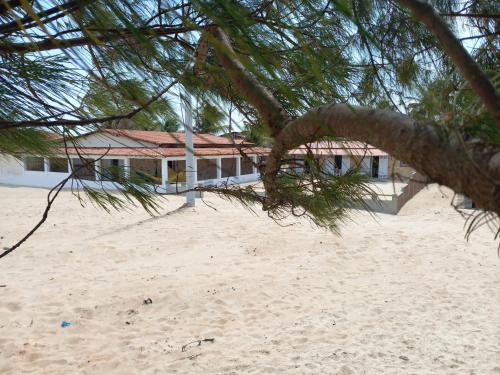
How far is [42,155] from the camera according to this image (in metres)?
2.30

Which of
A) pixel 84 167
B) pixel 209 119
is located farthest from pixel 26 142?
pixel 209 119

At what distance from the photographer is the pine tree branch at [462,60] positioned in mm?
653

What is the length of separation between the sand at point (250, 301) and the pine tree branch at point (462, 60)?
66.8 inches

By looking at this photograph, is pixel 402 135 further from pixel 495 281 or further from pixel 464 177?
pixel 495 281

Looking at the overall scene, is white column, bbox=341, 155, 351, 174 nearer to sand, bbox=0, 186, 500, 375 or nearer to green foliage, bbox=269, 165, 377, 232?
green foliage, bbox=269, 165, 377, 232

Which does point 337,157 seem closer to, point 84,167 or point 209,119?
point 209,119

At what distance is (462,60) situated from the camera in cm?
69

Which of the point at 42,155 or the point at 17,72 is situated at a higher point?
the point at 17,72

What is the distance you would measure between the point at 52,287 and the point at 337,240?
4.43m

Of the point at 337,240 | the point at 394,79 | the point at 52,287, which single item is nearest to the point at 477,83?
the point at 394,79

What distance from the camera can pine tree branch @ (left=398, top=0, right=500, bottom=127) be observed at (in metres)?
0.65

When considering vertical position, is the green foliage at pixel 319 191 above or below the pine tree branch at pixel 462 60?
below

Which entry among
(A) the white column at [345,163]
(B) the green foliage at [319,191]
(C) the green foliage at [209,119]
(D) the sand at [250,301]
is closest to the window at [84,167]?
(C) the green foliage at [209,119]

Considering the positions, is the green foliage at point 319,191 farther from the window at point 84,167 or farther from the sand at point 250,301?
the window at point 84,167
